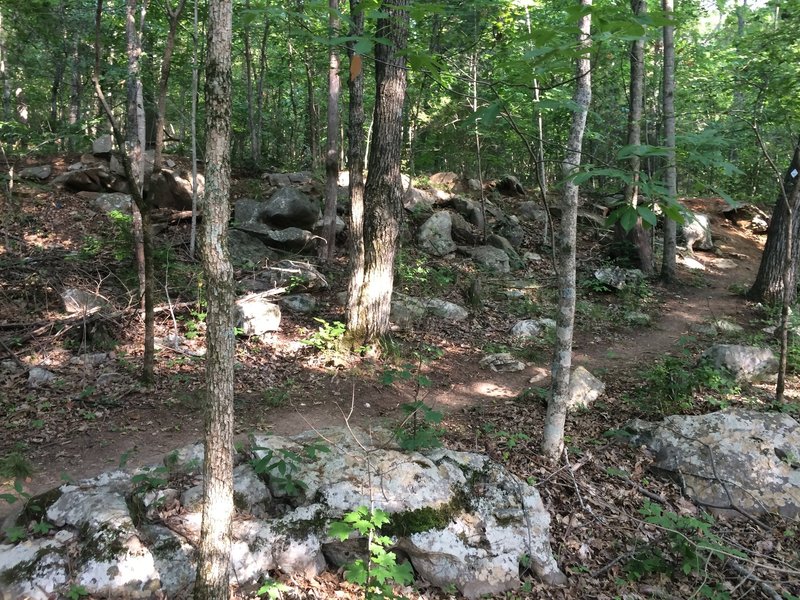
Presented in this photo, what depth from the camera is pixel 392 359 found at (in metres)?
A: 7.89

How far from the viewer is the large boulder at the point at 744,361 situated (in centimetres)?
720

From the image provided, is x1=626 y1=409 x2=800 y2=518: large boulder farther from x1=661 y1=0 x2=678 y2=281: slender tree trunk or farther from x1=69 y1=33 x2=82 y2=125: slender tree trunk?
x1=69 y1=33 x2=82 y2=125: slender tree trunk

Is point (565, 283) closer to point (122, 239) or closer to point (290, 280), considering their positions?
point (290, 280)

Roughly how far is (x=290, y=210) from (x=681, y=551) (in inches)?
399

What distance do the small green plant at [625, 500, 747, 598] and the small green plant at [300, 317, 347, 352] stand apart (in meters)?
4.87

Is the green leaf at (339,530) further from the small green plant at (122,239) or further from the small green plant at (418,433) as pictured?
the small green plant at (122,239)

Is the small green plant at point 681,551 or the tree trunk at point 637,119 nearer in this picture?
the small green plant at point 681,551

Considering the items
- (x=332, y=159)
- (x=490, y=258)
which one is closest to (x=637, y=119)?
(x=490, y=258)

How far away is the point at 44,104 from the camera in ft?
75.0

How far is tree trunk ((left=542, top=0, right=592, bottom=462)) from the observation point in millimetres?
4844

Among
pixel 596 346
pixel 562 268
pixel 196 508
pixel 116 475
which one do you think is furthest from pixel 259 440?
pixel 596 346

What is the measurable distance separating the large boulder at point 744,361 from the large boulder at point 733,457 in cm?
140

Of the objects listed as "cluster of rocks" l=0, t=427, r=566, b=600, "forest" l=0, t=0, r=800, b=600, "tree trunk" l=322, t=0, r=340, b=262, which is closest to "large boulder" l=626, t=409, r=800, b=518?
"forest" l=0, t=0, r=800, b=600

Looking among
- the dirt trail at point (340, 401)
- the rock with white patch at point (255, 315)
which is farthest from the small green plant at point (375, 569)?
the rock with white patch at point (255, 315)
